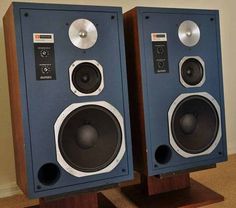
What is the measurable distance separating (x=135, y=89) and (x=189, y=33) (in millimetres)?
242

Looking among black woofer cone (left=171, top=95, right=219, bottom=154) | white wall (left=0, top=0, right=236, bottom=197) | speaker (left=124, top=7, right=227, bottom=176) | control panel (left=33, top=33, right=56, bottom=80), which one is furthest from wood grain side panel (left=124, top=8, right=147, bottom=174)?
white wall (left=0, top=0, right=236, bottom=197)

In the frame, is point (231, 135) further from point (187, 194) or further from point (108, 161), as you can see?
point (108, 161)

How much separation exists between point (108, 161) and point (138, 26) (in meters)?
0.40

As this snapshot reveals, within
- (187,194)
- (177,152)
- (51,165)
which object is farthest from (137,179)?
(51,165)

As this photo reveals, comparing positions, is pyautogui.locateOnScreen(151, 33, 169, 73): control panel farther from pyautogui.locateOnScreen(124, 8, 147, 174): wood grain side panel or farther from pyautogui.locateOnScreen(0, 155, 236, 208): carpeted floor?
pyautogui.locateOnScreen(0, 155, 236, 208): carpeted floor

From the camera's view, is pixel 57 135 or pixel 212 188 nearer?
pixel 57 135

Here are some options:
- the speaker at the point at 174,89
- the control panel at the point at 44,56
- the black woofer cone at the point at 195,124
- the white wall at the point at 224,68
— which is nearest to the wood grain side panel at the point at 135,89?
the speaker at the point at 174,89

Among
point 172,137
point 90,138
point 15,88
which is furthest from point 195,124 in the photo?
point 15,88

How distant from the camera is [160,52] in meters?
0.98

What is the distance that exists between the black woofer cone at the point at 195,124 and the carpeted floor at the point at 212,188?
0.20 m

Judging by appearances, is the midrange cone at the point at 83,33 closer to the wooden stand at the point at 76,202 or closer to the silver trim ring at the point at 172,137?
the silver trim ring at the point at 172,137

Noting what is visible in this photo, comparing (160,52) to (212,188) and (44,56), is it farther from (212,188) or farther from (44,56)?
(212,188)

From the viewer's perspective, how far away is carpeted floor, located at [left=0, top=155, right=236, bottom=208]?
108 cm

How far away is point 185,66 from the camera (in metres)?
1.01
